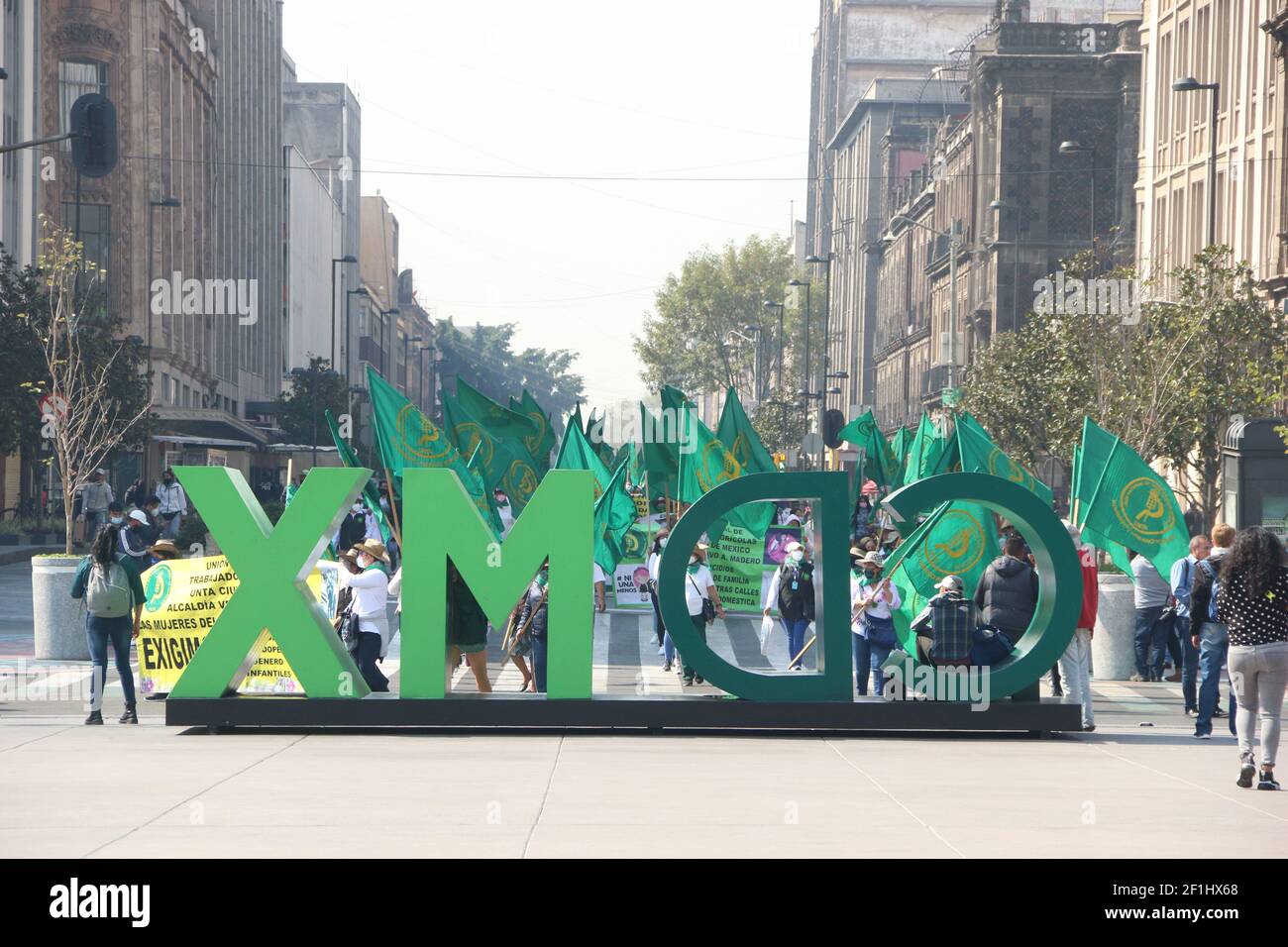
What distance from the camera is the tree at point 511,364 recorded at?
18612 cm

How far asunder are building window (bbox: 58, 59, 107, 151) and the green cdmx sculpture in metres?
39.3

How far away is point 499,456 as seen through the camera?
97.5ft

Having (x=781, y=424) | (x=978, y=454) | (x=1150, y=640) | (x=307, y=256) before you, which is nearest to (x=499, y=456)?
(x=978, y=454)

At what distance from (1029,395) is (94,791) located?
108 feet

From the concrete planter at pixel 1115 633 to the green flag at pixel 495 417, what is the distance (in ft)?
41.6

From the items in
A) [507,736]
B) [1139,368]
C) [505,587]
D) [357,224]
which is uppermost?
[357,224]

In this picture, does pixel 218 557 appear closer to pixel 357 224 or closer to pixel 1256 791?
pixel 1256 791

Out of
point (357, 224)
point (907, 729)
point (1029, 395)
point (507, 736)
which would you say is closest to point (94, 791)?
point (507, 736)

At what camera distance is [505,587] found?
536 inches

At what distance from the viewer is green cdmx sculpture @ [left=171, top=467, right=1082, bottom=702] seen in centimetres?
1355

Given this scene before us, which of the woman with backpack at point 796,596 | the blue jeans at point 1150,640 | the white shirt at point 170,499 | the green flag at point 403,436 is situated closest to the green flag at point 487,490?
the green flag at point 403,436

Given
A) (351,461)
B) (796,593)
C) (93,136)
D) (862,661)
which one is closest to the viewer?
(862,661)

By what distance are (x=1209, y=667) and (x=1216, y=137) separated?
31707 mm

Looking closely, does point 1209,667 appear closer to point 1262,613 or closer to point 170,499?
point 1262,613
